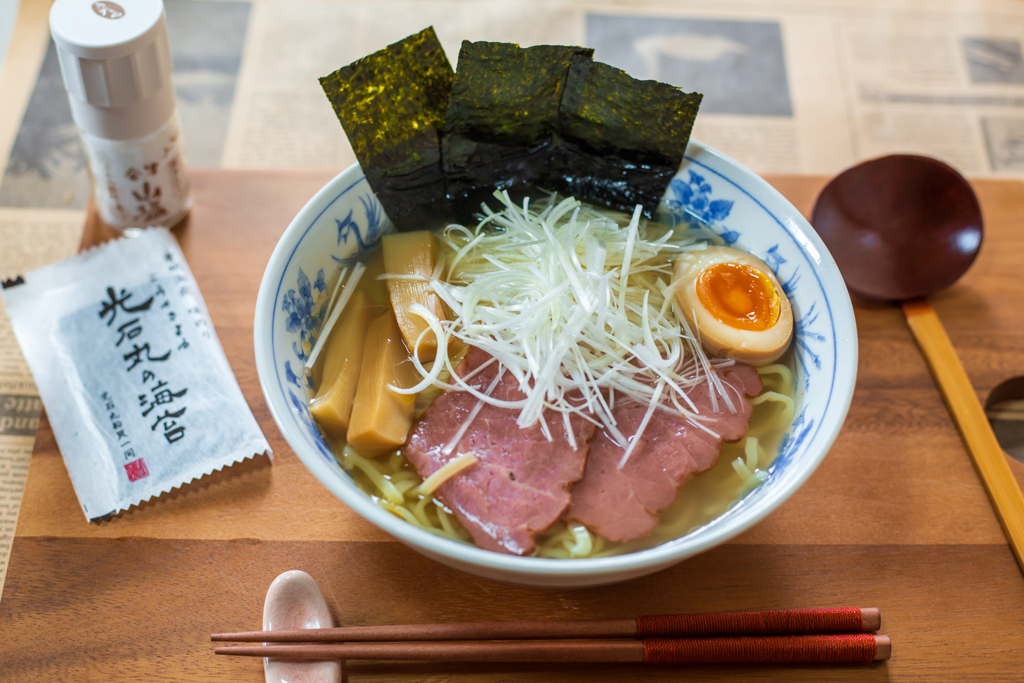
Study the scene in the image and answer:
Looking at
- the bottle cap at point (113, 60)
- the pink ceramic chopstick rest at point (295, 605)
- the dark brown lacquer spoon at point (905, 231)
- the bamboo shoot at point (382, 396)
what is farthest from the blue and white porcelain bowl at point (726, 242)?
the bottle cap at point (113, 60)

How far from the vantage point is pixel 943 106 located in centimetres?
253

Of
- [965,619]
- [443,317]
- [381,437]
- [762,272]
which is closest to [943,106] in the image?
[762,272]

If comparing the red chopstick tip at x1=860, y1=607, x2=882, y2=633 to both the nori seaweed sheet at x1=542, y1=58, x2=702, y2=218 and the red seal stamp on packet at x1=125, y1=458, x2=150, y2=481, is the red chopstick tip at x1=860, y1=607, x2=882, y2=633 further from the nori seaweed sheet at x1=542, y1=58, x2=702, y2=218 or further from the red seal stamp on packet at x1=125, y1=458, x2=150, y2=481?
the red seal stamp on packet at x1=125, y1=458, x2=150, y2=481

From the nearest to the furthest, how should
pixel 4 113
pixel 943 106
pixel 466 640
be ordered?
1. pixel 466 640
2. pixel 4 113
3. pixel 943 106

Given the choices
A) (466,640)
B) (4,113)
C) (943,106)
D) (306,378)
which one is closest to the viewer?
(466,640)

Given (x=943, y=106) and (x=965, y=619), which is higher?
(x=943, y=106)

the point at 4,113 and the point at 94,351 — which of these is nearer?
the point at 94,351

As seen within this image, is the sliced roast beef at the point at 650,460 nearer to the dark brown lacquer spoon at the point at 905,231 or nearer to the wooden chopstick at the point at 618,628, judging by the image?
the wooden chopstick at the point at 618,628

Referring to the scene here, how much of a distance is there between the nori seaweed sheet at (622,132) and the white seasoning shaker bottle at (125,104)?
0.85 m

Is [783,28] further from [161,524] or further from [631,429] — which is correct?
[161,524]

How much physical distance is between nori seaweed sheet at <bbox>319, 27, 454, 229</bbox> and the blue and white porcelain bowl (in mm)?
46

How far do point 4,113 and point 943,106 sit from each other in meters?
3.09

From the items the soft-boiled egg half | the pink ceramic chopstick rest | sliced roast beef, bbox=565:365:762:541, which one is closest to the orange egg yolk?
the soft-boiled egg half

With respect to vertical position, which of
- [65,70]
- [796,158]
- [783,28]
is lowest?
[796,158]
